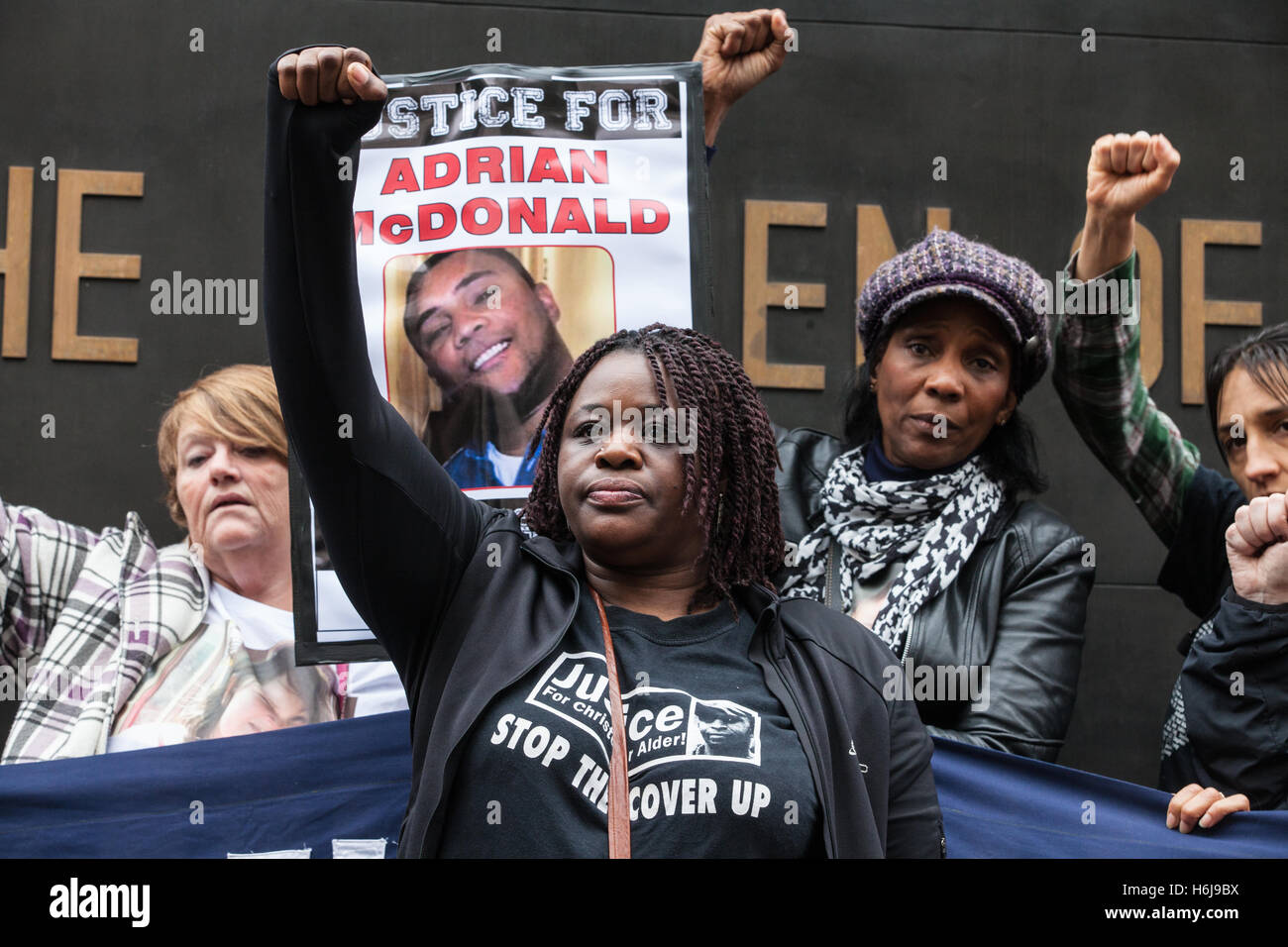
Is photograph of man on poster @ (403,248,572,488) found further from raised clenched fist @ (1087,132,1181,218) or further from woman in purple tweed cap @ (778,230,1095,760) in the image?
raised clenched fist @ (1087,132,1181,218)

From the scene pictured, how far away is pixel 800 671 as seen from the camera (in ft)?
8.02

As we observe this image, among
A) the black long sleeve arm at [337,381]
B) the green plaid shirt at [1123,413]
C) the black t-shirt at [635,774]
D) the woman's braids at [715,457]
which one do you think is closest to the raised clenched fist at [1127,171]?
the green plaid shirt at [1123,413]

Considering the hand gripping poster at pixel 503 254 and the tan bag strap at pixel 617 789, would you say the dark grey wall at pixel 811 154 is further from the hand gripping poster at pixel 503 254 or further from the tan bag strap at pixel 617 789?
the tan bag strap at pixel 617 789

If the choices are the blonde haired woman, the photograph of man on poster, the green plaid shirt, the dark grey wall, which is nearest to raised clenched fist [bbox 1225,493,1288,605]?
the green plaid shirt

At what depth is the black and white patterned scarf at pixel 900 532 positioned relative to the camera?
3482mm

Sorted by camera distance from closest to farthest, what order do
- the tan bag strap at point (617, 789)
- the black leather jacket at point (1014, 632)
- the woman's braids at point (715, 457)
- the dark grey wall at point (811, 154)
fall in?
1. the tan bag strap at point (617, 789)
2. the woman's braids at point (715, 457)
3. the black leather jacket at point (1014, 632)
4. the dark grey wall at point (811, 154)

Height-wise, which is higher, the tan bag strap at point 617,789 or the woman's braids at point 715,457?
the woman's braids at point 715,457

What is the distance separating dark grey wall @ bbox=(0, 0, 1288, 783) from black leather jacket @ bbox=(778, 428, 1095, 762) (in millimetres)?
1672

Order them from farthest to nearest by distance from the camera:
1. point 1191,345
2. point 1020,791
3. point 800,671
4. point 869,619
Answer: point 1191,345
point 869,619
point 1020,791
point 800,671

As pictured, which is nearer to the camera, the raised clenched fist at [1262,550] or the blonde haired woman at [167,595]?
the raised clenched fist at [1262,550]

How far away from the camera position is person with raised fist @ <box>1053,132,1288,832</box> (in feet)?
10.2
